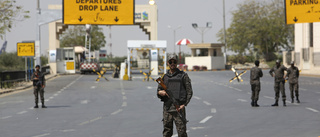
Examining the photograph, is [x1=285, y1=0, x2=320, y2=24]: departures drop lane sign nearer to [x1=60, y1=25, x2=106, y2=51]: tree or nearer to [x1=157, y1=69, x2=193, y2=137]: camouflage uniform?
[x1=157, y1=69, x2=193, y2=137]: camouflage uniform

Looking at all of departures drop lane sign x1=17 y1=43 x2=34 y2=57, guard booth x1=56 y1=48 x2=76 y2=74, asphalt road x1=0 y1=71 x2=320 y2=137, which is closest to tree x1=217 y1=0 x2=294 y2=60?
guard booth x1=56 y1=48 x2=76 y2=74

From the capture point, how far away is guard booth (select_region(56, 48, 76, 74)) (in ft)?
204

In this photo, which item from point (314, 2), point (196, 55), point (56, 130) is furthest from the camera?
point (196, 55)

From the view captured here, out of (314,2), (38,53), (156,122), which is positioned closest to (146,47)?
(38,53)

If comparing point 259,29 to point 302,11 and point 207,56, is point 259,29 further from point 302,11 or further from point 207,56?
point 302,11

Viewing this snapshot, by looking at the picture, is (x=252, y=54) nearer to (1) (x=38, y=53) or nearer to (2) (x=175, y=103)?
(1) (x=38, y=53)

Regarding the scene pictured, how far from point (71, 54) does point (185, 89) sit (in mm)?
55524

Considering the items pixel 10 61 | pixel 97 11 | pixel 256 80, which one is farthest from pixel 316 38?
pixel 256 80

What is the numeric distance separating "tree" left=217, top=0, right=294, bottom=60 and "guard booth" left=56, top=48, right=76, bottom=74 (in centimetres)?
4101

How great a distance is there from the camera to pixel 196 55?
81688mm

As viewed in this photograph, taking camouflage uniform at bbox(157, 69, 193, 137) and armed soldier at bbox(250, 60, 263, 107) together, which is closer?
camouflage uniform at bbox(157, 69, 193, 137)

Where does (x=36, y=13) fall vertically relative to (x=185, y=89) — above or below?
above

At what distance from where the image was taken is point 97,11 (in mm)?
26953

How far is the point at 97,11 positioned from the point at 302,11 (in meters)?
10.1
